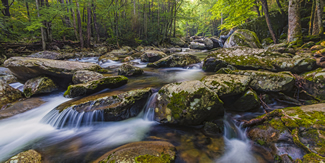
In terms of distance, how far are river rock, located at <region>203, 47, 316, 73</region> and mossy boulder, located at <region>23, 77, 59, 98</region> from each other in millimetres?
6989

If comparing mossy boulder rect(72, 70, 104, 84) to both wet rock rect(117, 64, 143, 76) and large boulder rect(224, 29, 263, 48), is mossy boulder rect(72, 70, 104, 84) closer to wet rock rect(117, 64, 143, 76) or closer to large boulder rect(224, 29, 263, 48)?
wet rock rect(117, 64, 143, 76)

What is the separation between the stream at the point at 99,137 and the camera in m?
2.51

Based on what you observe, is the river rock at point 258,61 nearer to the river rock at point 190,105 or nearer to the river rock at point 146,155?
the river rock at point 190,105

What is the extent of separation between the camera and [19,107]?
13.5 ft

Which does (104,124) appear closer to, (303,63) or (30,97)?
(30,97)

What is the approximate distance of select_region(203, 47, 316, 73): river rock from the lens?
161 inches

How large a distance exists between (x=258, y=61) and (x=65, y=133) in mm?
6623

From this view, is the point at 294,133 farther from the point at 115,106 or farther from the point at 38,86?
the point at 38,86

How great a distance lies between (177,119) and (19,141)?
360cm

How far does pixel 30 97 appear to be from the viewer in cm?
485

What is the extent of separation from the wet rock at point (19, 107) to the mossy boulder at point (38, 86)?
17.9 inches

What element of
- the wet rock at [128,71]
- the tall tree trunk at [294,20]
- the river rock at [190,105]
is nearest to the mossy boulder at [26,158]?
the river rock at [190,105]

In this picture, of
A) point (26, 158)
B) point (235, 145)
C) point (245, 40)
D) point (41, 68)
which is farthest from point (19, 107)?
point (245, 40)

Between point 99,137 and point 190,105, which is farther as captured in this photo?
point 99,137
